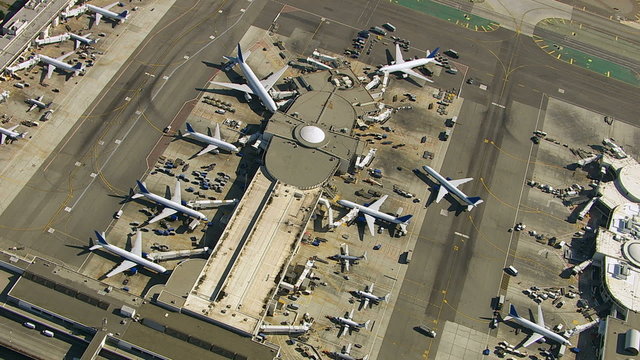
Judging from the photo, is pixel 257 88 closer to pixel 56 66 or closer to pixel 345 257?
pixel 345 257

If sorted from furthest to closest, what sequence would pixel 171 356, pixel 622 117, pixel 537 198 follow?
pixel 622 117 → pixel 537 198 → pixel 171 356

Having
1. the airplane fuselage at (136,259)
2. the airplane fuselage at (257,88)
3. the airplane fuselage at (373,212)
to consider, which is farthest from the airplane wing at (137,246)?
the airplane fuselage at (257,88)

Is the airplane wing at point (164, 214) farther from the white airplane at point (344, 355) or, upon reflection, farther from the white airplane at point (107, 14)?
the white airplane at point (107, 14)

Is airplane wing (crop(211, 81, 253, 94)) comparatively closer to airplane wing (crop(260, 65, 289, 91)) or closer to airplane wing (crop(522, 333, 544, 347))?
airplane wing (crop(260, 65, 289, 91))

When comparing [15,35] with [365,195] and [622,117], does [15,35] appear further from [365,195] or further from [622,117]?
[622,117]

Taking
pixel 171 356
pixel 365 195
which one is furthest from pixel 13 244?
pixel 365 195

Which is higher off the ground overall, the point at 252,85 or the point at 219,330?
the point at 252,85
